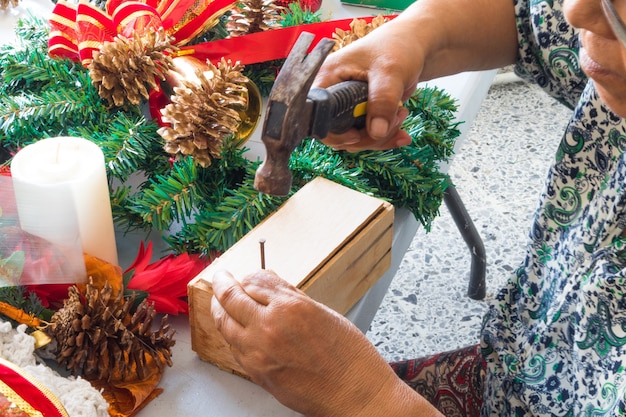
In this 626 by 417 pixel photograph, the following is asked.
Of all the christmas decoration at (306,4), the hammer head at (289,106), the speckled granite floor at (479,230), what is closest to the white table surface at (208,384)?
the hammer head at (289,106)

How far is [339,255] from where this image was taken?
2.43ft

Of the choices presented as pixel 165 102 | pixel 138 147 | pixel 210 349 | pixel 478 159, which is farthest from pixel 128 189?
pixel 478 159

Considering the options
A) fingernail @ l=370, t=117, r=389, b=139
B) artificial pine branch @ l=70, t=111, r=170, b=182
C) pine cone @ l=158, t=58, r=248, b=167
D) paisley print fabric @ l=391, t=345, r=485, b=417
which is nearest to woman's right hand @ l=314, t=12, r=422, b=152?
fingernail @ l=370, t=117, r=389, b=139

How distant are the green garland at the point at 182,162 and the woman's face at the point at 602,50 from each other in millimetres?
298

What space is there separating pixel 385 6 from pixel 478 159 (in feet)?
4.05

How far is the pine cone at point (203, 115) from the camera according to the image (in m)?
0.82

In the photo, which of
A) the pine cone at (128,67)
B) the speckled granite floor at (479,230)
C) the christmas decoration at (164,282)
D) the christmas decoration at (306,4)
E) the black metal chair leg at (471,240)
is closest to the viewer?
the christmas decoration at (164,282)

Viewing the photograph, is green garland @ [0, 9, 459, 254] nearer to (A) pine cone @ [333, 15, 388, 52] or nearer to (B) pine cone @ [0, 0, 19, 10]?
(A) pine cone @ [333, 15, 388, 52]

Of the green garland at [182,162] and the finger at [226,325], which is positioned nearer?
the finger at [226,325]

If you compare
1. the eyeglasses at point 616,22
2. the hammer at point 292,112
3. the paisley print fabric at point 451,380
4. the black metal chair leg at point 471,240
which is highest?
the eyeglasses at point 616,22

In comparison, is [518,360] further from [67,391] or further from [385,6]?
[385,6]

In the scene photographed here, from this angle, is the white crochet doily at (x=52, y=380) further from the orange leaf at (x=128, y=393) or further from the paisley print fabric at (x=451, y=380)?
the paisley print fabric at (x=451, y=380)

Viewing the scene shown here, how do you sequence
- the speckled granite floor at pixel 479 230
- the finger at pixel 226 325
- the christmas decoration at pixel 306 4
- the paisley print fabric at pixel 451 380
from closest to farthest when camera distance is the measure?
the finger at pixel 226 325 → the paisley print fabric at pixel 451 380 → the christmas decoration at pixel 306 4 → the speckled granite floor at pixel 479 230

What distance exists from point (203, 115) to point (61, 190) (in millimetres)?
209
